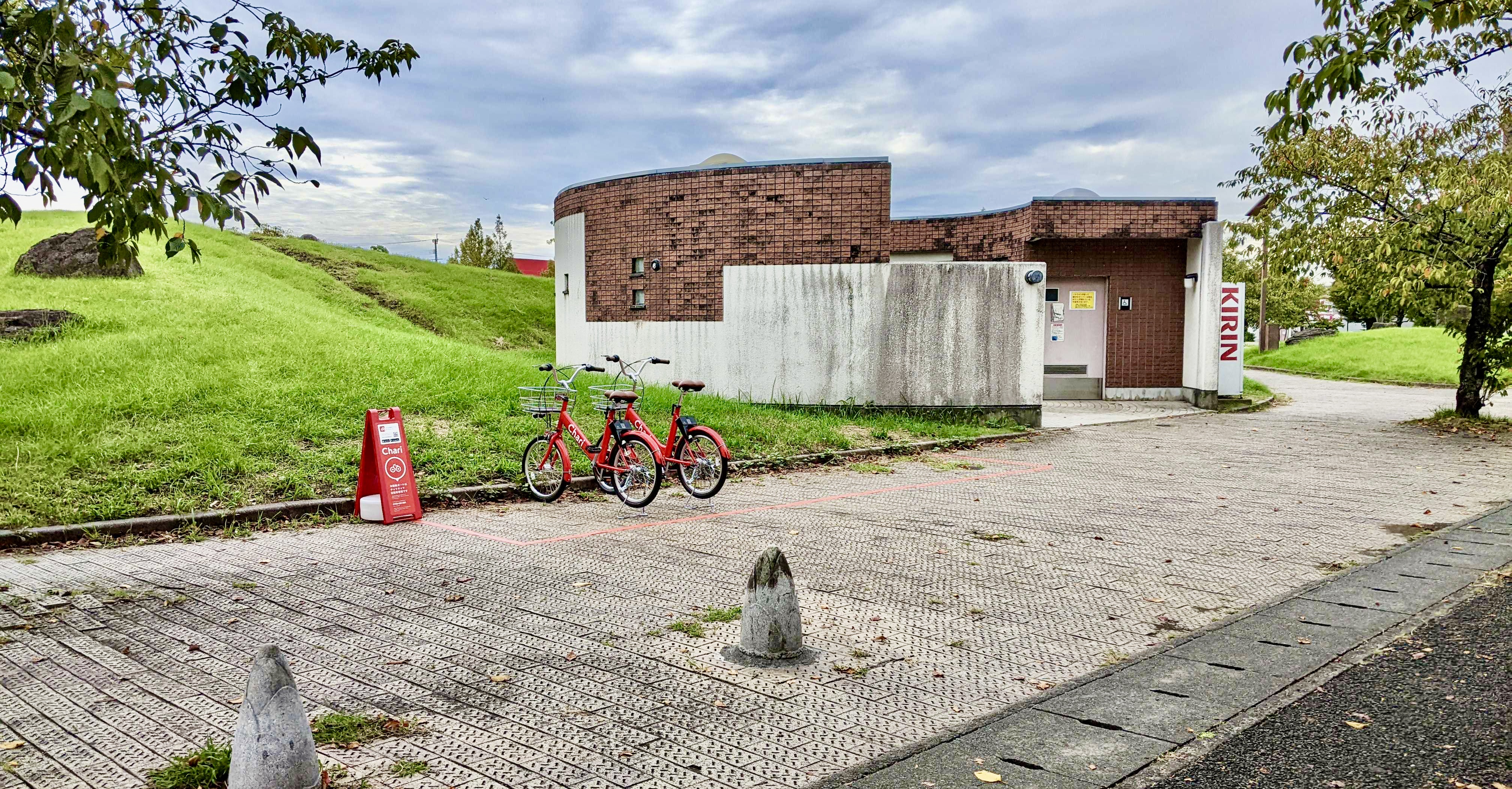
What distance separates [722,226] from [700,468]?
8796 millimetres

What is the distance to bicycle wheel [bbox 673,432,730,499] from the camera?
29.8ft

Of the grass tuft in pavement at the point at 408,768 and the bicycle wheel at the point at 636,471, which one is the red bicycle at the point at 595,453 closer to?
the bicycle wheel at the point at 636,471

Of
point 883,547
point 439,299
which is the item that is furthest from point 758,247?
point 439,299

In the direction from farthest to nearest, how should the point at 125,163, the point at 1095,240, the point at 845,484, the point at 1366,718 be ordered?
the point at 1095,240, the point at 845,484, the point at 1366,718, the point at 125,163

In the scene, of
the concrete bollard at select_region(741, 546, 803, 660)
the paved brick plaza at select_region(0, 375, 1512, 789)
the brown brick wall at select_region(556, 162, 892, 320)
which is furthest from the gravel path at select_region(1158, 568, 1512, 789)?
the brown brick wall at select_region(556, 162, 892, 320)

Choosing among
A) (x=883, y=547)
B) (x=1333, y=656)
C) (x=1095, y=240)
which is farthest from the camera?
(x=1095, y=240)

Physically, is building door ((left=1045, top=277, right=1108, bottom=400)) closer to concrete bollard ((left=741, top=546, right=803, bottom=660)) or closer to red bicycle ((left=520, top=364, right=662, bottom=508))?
red bicycle ((left=520, top=364, right=662, bottom=508))

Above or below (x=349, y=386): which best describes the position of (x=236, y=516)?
below

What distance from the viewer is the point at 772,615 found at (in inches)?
186

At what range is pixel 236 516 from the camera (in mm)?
8086

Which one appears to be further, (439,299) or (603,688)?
(439,299)

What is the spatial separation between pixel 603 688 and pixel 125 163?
282 centimetres

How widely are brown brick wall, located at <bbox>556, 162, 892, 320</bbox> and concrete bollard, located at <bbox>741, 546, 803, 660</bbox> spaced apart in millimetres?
12032

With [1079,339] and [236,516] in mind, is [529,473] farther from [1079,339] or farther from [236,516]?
[1079,339]
